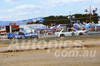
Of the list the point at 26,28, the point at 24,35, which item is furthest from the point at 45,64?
the point at 26,28

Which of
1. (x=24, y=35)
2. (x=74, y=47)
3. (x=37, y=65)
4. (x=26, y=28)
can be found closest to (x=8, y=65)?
(x=37, y=65)

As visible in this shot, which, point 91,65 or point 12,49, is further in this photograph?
point 12,49

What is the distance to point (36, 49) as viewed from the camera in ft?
37.2

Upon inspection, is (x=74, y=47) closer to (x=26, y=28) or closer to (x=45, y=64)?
(x=45, y=64)

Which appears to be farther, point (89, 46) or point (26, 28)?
point (26, 28)

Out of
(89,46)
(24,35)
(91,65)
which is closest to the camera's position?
(91,65)

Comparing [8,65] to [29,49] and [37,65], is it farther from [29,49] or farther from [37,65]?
[29,49]

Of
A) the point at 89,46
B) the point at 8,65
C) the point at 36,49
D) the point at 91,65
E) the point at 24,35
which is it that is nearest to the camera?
the point at 91,65

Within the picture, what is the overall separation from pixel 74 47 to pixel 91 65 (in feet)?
16.1

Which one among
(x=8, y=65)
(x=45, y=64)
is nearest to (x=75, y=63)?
(x=45, y=64)

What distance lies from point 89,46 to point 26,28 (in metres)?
24.6

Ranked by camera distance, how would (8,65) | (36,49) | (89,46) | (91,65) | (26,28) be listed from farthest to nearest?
(26,28)
(89,46)
(36,49)
(8,65)
(91,65)

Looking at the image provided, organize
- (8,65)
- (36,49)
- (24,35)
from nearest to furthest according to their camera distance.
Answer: (8,65) → (36,49) → (24,35)

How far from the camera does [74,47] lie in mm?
11656
